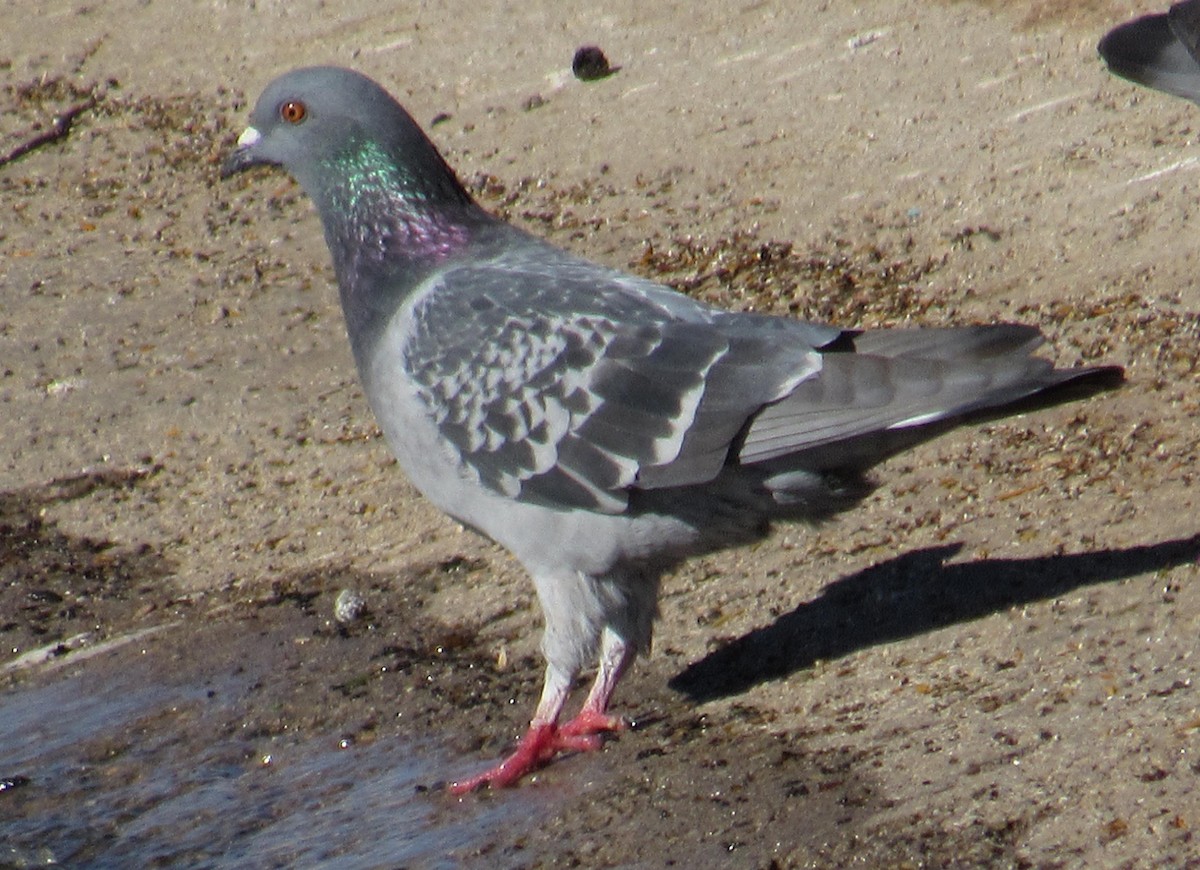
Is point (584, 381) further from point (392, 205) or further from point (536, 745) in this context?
point (536, 745)

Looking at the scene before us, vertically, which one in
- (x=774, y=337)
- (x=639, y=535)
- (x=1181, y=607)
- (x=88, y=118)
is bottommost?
(x=1181, y=607)

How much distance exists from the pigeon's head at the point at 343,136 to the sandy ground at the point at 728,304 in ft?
3.72

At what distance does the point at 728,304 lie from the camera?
21.8 ft

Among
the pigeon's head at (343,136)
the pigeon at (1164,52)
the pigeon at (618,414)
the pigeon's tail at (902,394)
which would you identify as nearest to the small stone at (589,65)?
the pigeon at (1164,52)

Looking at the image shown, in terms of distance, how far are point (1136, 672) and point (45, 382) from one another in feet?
14.0

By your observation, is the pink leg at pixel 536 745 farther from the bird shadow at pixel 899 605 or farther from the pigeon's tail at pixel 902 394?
the pigeon's tail at pixel 902 394

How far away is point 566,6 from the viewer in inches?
353

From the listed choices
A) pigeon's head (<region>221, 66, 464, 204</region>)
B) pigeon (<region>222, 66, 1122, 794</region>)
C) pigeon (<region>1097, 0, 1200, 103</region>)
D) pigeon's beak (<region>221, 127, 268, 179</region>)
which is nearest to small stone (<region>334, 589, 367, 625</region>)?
pigeon (<region>222, 66, 1122, 794</region>)

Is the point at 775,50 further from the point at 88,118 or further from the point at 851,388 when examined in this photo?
the point at 851,388

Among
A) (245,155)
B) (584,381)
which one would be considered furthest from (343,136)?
(584,381)

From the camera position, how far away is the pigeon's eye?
5.25m

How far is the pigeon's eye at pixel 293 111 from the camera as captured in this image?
5254 mm

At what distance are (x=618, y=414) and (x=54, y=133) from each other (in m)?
5.25

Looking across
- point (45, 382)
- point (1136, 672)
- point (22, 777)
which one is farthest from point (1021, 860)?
point (45, 382)
